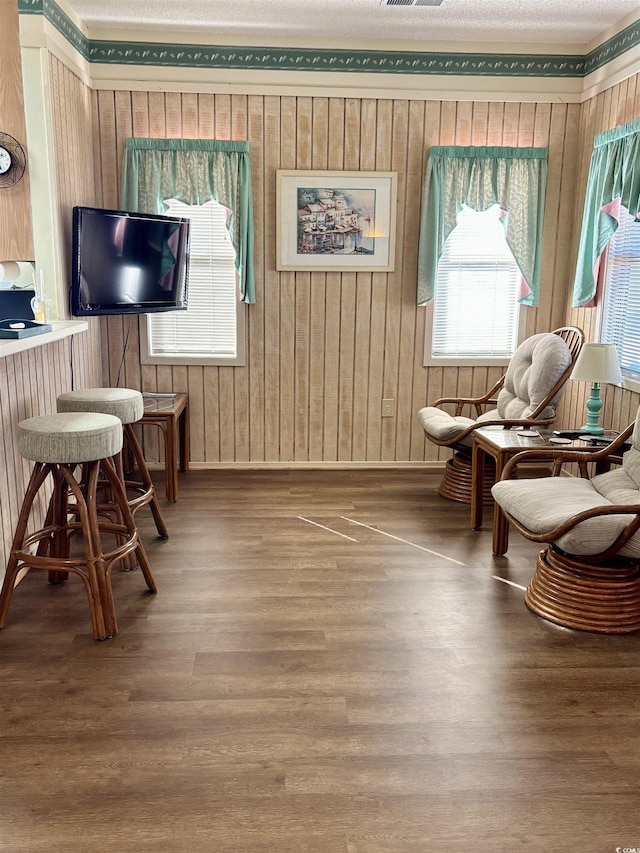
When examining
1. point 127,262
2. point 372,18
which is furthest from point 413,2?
point 127,262

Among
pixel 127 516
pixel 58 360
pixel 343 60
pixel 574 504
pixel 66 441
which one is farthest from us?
pixel 343 60

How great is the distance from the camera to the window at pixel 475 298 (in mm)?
5070

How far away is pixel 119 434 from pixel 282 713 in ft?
4.16

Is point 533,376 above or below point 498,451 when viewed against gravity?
above

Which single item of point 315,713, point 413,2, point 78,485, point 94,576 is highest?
Answer: point 413,2

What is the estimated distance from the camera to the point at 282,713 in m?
2.35

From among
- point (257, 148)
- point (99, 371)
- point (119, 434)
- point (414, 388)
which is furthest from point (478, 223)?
point (119, 434)

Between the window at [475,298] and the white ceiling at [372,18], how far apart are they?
1106 mm

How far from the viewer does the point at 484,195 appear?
4.93 metres

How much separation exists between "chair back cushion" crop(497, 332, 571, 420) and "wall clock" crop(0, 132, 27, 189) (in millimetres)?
3077

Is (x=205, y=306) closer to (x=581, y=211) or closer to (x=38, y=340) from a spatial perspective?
(x=38, y=340)

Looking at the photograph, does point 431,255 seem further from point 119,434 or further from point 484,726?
point 484,726

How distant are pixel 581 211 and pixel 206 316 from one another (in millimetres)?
2678

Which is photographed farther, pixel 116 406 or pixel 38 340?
pixel 116 406
